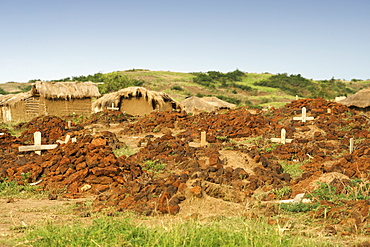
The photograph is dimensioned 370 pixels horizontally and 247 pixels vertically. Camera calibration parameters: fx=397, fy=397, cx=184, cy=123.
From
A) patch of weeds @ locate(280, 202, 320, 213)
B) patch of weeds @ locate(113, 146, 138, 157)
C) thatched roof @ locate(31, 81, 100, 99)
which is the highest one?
thatched roof @ locate(31, 81, 100, 99)

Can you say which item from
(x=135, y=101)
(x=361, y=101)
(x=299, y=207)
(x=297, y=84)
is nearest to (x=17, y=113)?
(x=135, y=101)

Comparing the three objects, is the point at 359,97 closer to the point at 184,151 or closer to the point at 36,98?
the point at 184,151

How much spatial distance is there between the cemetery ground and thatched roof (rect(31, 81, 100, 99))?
932cm

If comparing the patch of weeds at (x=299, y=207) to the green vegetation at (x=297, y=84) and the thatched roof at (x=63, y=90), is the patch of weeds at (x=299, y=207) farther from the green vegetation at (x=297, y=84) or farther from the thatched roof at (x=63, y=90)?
the green vegetation at (x=297, y=84)

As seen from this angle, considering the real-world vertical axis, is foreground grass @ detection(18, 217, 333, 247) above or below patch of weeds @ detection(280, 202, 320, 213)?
above

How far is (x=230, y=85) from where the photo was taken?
202 feet

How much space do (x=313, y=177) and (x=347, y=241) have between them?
3093mm

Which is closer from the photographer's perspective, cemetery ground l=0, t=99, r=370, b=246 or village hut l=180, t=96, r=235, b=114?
cemetery ground l=0, t=99, r=370, b=246

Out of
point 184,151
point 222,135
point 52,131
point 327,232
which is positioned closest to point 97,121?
point 52,131

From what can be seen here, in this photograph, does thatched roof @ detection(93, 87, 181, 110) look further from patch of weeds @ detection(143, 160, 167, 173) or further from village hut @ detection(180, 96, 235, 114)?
patch of weeds @ detection(143, 160, 167, 173)

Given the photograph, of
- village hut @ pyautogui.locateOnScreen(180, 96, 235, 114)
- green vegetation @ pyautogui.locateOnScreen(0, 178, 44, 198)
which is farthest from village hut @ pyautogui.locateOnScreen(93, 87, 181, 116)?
green vegetation @ pyautogui.locateOnScreen(0, 178, 44, 198)

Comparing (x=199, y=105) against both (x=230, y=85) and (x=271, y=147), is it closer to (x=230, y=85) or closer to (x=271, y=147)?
(x=271, y=147)

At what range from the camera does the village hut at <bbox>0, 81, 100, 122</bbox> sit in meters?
23.3

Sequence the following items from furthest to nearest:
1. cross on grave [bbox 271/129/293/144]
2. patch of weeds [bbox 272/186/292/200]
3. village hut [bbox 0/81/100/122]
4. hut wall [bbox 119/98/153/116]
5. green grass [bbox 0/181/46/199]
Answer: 1. hut wall [bbox 119/98/153/116]
2. village hut [bbox 0/81/100/122]
3. cross on grave [bbox 271/129/293/144]
4. green grass [bbox 0/181/46/199]
5. patch of weeds [bbox 272/186/292/200]
